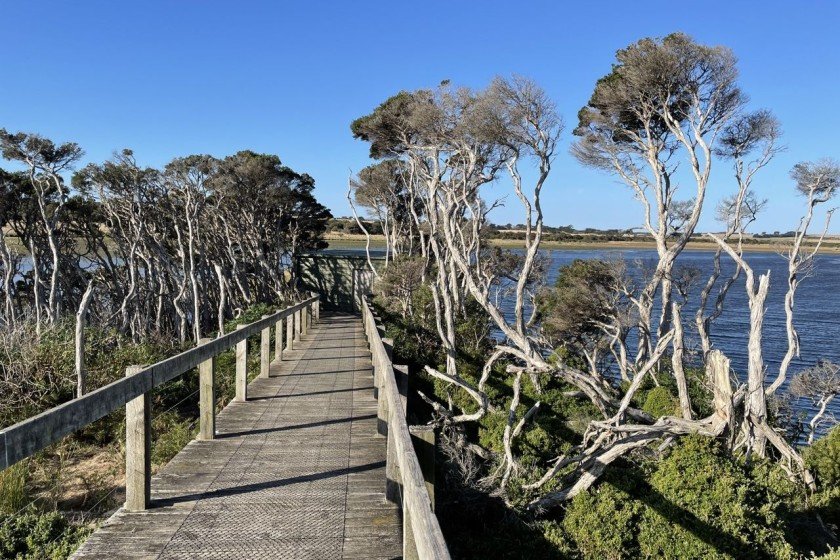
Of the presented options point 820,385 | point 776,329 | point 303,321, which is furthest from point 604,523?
point 776,329

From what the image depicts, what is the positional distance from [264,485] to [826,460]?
11.4 meters

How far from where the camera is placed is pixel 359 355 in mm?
12688

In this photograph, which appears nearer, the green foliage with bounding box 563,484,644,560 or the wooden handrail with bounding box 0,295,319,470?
the wooden handrail with bounding box 0,295,319,470

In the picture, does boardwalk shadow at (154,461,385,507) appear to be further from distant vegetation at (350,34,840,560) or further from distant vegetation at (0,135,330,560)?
distant vegetation at (350,34,840,560)

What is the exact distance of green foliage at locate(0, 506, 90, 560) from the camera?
436 cm

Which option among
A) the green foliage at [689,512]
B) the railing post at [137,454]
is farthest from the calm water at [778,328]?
the railing post at [137,454]

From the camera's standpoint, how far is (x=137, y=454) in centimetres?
414

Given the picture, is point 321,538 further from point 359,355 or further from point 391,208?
point 391,208

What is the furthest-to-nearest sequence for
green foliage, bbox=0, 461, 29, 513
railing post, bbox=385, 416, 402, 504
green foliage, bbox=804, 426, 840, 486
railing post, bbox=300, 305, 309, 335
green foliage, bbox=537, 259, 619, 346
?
green foliage, bbox=537, 259, 619, 346, railing post, bbox=300, 305, 309, 335, green foliage, bbox=804, 426, 840, 486, green foliage, bbox=0, 461, 29, 513, railing post, bbox=385, 416, 402, 504

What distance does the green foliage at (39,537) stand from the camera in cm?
436

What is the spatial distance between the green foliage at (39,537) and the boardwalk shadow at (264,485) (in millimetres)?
707

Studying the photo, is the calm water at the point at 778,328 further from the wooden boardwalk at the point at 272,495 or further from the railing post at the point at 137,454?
the railing post at the point at 137,454

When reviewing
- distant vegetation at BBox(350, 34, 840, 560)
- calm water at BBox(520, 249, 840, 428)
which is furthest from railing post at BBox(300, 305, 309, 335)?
calm water at BBox(520, 249, 840, 428)

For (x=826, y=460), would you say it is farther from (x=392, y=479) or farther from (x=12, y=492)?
(x=12, y=492)
